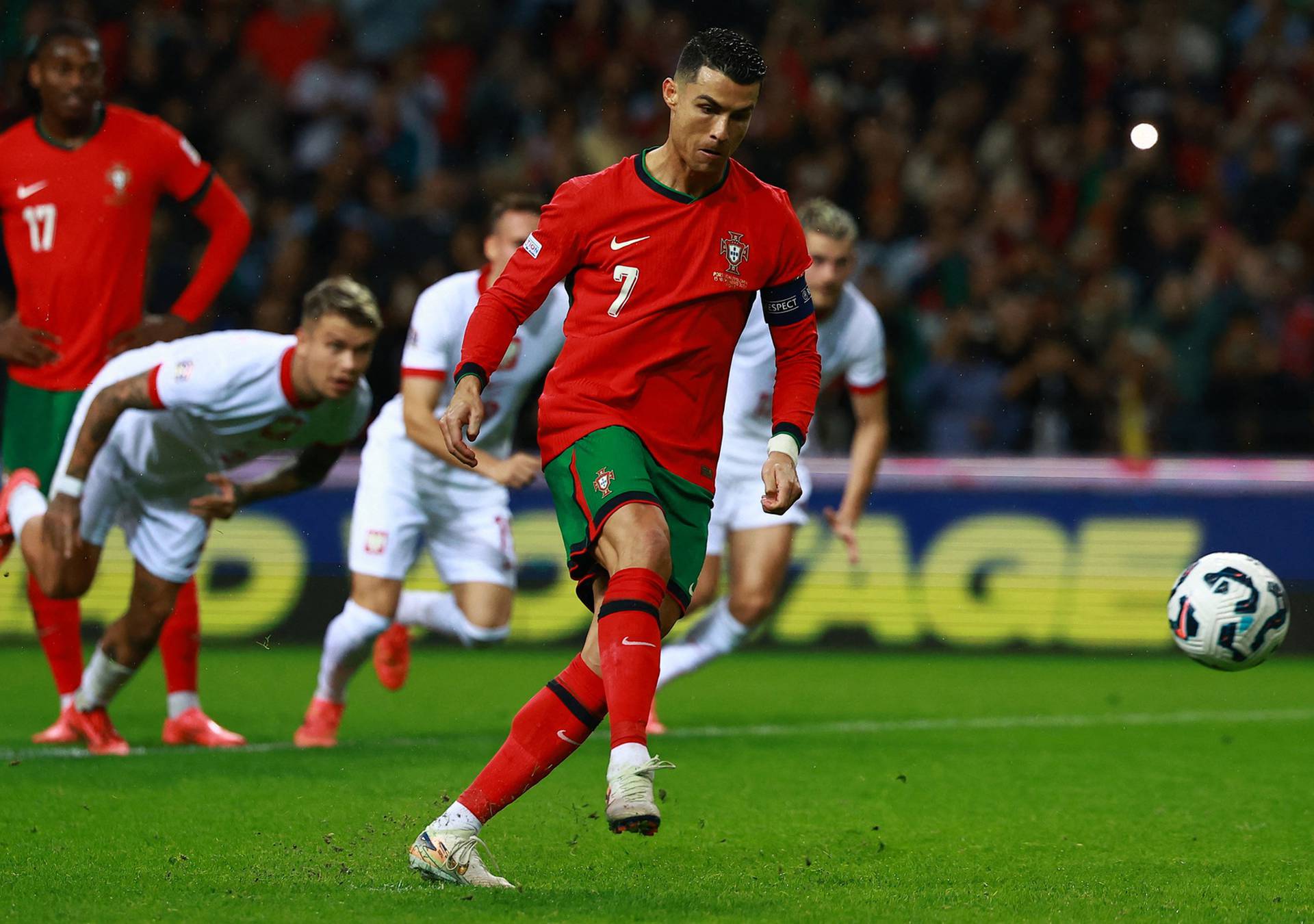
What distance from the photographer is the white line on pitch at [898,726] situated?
24.4 feet

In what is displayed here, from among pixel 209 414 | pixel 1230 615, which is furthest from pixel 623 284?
pixel 209 414

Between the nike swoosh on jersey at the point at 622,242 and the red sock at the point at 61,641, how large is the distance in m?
4.19

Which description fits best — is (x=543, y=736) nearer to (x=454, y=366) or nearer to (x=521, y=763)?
(x=521, y=763)

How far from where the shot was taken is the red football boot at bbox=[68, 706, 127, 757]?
290 inches

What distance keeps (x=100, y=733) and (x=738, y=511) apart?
2.91 meters

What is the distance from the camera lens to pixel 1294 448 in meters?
12.3

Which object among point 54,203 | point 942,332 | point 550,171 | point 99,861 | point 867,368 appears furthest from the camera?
point 550,171

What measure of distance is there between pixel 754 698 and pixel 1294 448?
476 centimetres

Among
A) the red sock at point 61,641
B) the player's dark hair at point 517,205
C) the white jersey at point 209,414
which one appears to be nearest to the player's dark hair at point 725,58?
the white jersey at point 209,414

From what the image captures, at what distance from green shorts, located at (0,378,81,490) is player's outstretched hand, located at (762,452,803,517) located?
4226 mm

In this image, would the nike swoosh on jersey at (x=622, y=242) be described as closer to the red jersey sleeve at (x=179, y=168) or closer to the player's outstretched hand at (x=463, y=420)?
the player's outstretched hand at (x=463, y=420)

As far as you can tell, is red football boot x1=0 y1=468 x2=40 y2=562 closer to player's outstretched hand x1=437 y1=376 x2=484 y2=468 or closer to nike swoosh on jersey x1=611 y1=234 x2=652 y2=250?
player's outstretched hand x1=437 y1=376 x2=484 y2=468

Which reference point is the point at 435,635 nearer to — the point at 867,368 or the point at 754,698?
the point at 754,698

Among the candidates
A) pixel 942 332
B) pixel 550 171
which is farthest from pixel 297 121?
pixel 942 332
